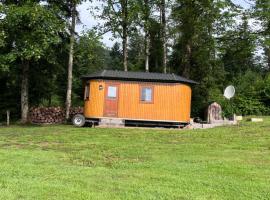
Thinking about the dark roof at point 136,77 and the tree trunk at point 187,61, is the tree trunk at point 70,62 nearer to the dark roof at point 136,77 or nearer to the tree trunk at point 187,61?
the dark roof at point 136,77

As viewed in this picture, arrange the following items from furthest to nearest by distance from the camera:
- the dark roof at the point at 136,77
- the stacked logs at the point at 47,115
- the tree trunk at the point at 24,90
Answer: the stacked logs at the point at 47,115, the tree trunk at the point at 24,90, the dark roof at the point at 136,77

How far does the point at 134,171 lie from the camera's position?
10.2m

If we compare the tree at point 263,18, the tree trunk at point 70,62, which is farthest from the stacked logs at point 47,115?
the tree at point 263,18

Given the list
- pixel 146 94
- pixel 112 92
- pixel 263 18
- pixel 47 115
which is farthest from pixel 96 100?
pixel 263 18

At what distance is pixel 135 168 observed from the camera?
10.6 m

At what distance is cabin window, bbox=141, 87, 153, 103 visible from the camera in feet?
77.4

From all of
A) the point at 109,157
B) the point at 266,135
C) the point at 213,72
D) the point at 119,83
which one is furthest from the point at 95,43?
the point at 109,157

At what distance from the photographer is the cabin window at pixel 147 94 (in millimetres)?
23578

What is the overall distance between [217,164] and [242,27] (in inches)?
1033

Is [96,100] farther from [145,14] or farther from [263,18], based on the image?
[263,18]

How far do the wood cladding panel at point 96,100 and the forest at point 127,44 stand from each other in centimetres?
372

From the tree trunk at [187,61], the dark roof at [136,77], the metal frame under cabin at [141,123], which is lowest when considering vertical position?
the metal frame under cabin at [141,123]

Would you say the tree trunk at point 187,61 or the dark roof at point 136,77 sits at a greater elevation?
the tree trunk at point 187,61

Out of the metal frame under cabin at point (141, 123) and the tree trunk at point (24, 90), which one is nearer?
the metal frame under cabin at point (141, 123)
